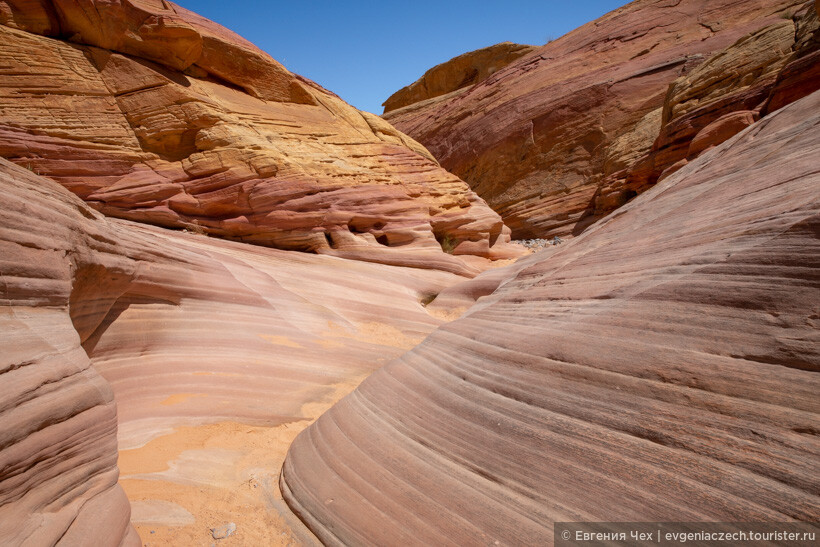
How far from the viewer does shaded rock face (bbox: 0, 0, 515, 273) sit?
6988 mm

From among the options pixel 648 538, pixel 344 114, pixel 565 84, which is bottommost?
pixel 648 538

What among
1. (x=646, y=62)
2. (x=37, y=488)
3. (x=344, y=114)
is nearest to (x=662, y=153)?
(x=646, y=62)

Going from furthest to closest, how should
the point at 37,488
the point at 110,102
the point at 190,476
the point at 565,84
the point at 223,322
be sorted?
the point at 565,84 → the point at 110,102 → the point at 223,322 → the point at 190,476 → the point at 37,488

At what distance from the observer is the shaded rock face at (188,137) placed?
6.99m

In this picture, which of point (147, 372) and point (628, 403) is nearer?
point (628, 403)

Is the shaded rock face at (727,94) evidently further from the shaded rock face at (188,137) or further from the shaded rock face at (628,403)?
the shaded rock face at (628,403)

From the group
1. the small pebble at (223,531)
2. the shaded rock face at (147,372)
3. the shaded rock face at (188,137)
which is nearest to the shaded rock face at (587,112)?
the shaded rock face at (188,137)

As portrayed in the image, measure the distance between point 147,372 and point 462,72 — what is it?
3181 centimetres

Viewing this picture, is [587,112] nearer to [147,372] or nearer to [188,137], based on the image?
[188,137]

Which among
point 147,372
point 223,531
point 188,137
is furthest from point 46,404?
point 188,137

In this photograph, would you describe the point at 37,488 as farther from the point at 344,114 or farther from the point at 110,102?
the point at 344,114

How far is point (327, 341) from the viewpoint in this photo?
526 cm

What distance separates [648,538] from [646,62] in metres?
20.0

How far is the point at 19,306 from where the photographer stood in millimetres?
2143
